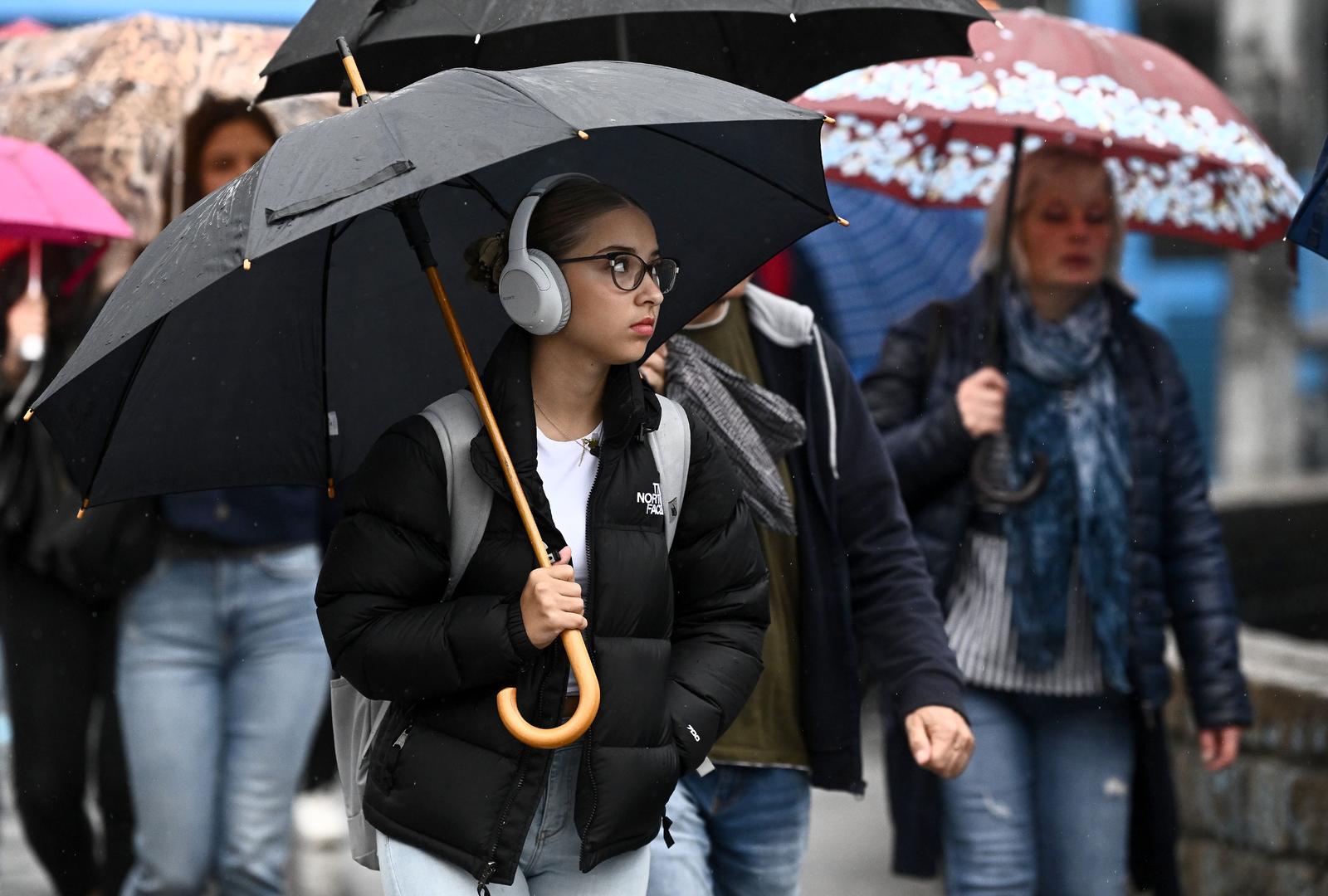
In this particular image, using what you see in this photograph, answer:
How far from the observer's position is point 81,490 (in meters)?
3.32

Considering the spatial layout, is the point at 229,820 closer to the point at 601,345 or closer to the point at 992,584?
the point at 992,584

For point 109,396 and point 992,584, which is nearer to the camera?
point 109,396

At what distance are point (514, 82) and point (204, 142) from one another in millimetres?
2550

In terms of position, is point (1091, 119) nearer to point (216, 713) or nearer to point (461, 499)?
point (461, 499)

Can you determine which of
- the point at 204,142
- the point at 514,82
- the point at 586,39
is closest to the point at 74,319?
the point at 204,142

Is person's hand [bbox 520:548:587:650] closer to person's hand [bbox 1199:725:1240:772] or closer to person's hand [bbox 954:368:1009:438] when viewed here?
person's hand [bbox 954:368:1009:438]

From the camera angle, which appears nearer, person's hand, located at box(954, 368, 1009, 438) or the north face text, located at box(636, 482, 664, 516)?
the north face text, located at box(636, 482, 664, 516)

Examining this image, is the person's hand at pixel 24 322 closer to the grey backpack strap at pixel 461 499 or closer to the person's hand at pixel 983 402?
the person's hand at pixel 983 402

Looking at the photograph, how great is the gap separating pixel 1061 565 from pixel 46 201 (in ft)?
8.39

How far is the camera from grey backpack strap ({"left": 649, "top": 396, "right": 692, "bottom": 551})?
3.26 meters

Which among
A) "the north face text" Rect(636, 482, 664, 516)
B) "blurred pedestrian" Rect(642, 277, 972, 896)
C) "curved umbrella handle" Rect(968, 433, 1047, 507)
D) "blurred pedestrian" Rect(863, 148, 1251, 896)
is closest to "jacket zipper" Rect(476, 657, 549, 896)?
"the north face text" Rect(636, 482, 664, 516)

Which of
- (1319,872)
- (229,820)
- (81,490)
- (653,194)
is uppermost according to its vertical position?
(653,194)

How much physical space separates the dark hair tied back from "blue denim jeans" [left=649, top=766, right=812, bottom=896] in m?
1.12

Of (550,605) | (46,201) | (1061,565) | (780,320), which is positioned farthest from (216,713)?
(550,605)
